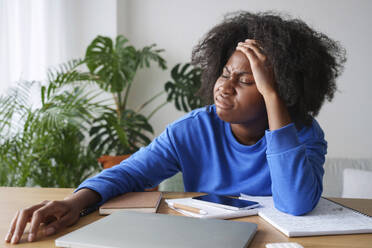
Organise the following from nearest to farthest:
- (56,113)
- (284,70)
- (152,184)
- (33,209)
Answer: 1. (33,209)
2. (284,70)
3. (152,184)
4. (56,113)

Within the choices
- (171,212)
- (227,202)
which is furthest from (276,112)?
(171,212)

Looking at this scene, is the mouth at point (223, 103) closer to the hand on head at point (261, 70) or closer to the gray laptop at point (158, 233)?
the hand on head at point (261, 70)

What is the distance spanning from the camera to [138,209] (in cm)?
83

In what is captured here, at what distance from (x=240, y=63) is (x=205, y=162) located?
0.35 metres

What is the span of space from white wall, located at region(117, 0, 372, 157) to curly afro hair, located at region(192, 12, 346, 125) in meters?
1.92

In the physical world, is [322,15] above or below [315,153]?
above

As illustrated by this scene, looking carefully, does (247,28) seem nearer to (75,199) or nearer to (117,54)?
(75,199)

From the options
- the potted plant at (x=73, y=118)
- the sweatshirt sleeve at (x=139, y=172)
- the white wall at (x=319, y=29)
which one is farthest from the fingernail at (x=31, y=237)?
the white wall at (x=319, y=29)

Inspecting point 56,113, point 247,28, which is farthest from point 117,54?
point 247,28

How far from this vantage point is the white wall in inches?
119

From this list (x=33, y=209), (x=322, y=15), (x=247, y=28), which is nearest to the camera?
(x=33, y=209)

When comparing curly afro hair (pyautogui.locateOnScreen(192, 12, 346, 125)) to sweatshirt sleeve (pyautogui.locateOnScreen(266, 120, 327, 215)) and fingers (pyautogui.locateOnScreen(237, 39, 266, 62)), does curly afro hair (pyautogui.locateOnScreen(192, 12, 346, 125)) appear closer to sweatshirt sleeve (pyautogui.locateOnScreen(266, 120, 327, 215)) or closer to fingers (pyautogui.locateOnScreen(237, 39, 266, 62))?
fingers (pyautogui.locateOnScreen(237, 39, 266, 62))

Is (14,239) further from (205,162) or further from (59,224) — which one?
(205,162)

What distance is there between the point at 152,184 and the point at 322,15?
256cm
